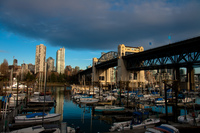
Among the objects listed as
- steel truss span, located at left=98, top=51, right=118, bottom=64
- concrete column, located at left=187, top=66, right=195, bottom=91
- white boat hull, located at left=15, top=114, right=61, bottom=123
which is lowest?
white boat hull, located at left=15, top=114, right=61, bottom=123

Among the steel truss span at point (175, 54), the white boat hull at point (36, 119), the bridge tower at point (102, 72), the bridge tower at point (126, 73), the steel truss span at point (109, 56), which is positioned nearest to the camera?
the white boat hull at point (36, 119)

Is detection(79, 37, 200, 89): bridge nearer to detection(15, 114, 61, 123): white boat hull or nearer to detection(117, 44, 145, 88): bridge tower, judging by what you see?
detection(117, 44, 145, 88): bridge tower

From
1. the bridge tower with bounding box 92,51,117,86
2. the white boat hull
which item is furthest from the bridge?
the white boat hull

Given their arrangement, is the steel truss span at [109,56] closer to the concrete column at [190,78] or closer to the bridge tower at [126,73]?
the bridge tower at [126,73]

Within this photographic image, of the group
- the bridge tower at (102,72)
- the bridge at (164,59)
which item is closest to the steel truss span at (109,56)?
the bridge tower at (102,72)

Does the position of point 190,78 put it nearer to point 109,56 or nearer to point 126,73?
point 126,73

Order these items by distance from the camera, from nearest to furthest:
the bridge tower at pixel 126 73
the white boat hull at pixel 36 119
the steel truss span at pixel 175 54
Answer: the white boat hull at pixel 36 119, the steel truss span at pixel 175 54, the bridge tower at pixel 126 73

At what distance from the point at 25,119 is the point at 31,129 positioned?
728 cm

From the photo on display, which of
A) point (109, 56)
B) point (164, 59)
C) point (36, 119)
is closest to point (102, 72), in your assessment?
point (109, 56)

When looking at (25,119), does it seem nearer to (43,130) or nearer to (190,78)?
(43,130)

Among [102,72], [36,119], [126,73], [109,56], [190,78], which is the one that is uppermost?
[109,56]

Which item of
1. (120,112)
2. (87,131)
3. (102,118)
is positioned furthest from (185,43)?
(87,131)

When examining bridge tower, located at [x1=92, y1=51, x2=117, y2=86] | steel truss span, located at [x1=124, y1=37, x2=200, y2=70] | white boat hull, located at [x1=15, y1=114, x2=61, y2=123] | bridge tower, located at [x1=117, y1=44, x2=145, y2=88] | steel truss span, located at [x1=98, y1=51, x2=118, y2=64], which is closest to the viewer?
white boat hull, located at [x1=15, y1=114, x2=61, y2=123]

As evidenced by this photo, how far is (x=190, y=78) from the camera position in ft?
250
